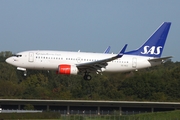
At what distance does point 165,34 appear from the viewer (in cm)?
7119

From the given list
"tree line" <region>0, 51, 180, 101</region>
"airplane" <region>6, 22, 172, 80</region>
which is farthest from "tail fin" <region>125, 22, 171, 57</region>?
"tree line" <region>0, 51, 180, 101</region>

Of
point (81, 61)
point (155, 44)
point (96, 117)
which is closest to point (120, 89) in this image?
point (155, 44)

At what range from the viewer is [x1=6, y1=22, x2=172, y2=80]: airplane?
211 feet

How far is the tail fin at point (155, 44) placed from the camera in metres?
68.6

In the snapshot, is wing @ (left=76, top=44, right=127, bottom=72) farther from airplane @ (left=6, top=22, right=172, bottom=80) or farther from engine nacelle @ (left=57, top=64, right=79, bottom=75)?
engine nacelle @ (left=57, top=64, right=79, bottom=75)

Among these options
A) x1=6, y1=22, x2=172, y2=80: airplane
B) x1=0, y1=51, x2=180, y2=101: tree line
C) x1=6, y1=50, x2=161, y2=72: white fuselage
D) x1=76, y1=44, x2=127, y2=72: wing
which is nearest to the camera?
x1=76, y1=44, x2=127, y2=72: wing

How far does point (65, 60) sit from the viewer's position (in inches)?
2549

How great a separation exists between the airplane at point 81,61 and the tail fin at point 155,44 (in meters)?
0.43

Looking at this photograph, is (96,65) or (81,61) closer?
(96,65)

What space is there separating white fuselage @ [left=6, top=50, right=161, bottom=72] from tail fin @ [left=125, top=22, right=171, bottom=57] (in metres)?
1.82

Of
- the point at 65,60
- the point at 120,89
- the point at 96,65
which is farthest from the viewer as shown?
the point at 120,89

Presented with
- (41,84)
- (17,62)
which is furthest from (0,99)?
(41,84)

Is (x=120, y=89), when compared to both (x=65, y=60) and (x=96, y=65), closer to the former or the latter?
(x=96, y=65)

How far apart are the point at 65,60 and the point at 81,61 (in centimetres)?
184
